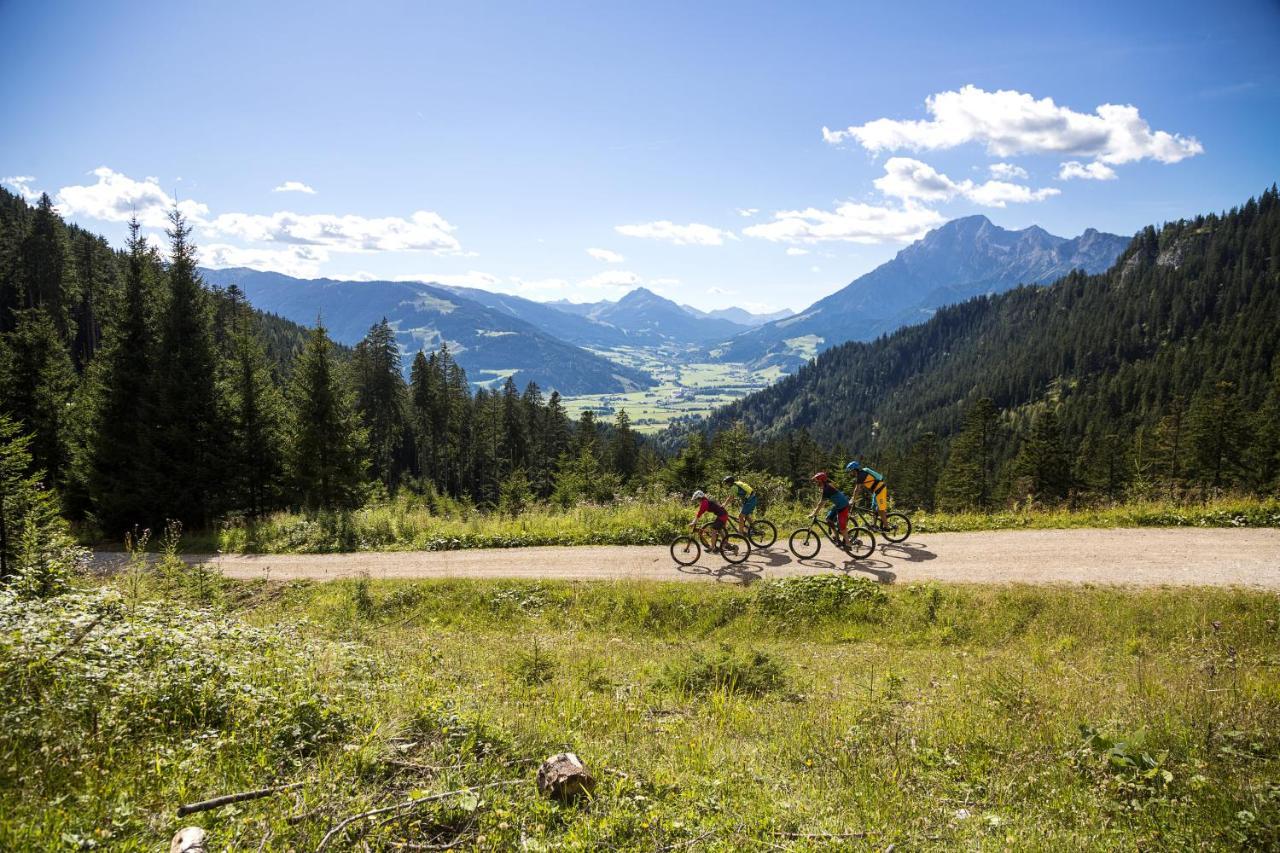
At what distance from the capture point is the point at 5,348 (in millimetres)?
31641

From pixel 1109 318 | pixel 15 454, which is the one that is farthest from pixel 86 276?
pixel 1109 318

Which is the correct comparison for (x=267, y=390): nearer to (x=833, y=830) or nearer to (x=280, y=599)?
(x=280, y=599)

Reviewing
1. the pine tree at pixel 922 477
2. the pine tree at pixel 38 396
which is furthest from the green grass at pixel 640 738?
the pine tree at pixel 922 477

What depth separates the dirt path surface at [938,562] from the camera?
485 inches

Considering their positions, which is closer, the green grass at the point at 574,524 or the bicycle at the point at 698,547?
the bicycle at the point at 698,547

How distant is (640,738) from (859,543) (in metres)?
10.2

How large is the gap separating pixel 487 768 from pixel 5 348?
42388 millimetres

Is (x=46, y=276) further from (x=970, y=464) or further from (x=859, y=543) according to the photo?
(x=970, y=464)

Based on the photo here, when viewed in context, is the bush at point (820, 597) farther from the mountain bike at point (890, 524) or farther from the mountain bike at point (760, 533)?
the mountain bike at point (890, 524)

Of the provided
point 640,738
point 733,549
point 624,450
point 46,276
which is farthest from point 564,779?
point 46,276

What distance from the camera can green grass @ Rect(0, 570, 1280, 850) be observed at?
4500 millimetres

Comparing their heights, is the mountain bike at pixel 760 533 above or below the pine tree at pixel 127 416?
below

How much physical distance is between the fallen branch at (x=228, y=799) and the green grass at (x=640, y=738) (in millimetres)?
101

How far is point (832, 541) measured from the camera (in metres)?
15.3
